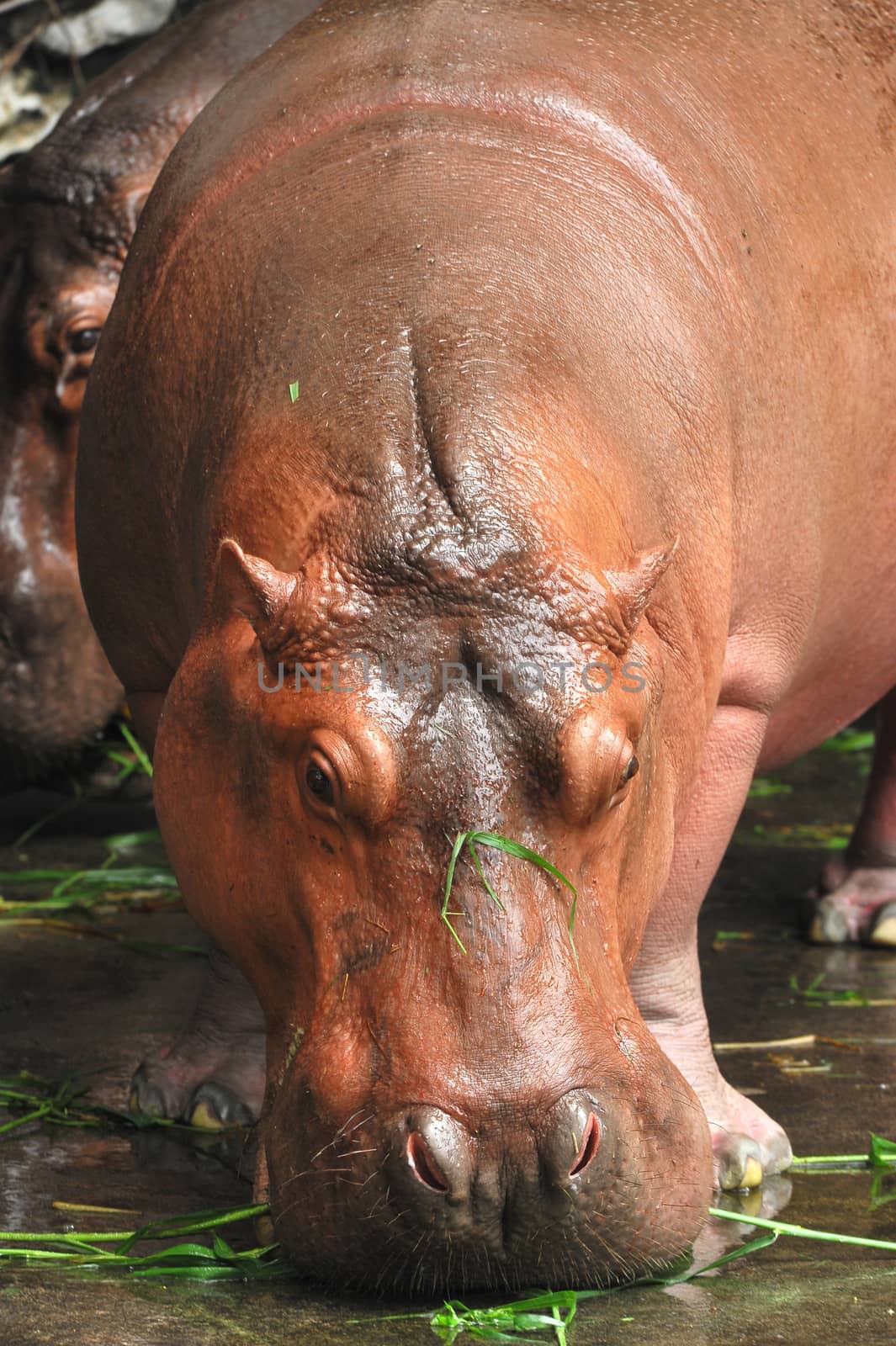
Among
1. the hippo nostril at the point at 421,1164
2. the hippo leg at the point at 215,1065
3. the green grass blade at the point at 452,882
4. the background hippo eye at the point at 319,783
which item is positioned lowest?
the hippo nostril at the point at 421,1164

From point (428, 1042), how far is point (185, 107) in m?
4.03

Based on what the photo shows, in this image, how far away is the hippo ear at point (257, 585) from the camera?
2.60 meters

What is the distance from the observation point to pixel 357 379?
284 centimetres

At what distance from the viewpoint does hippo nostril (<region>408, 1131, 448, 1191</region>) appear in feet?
→ 7.76

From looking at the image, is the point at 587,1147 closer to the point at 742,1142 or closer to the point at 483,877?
the point at 483,877

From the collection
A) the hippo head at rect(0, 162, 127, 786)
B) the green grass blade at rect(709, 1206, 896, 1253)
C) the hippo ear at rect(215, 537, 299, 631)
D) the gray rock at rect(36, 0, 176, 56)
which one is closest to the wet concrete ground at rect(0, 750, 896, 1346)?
the green grass blade at rect(709, 1206, 896, 1253)

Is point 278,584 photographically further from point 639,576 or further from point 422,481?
point 639,576

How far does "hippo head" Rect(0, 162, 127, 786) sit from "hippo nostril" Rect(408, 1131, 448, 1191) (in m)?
3.71

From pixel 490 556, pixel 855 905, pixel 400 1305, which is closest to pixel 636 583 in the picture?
pixel 490 556

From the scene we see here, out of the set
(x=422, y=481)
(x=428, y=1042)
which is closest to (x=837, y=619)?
(x=422, y=481)

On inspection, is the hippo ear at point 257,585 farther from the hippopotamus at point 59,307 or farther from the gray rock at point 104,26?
the gray rock at point 104,26

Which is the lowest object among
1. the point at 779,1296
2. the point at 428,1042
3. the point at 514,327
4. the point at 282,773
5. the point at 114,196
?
the point at 779,1296

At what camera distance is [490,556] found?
8.46 feet

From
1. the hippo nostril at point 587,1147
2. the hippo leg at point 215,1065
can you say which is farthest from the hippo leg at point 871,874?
the hippo nostril at point 587,1147
